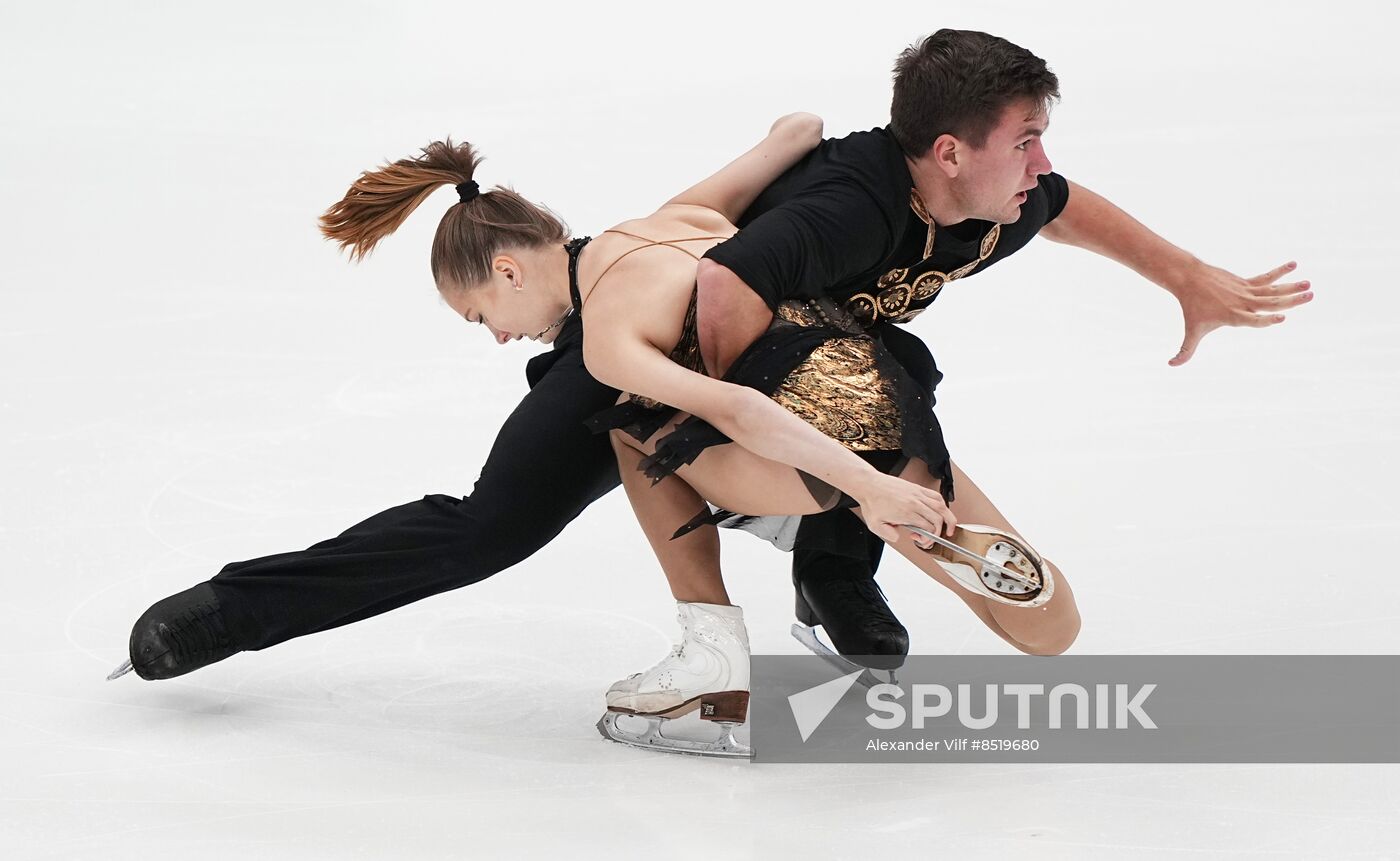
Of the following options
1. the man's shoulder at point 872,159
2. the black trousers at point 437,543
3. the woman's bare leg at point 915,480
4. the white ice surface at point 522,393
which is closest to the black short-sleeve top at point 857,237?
the man's shoulder at point 872,159

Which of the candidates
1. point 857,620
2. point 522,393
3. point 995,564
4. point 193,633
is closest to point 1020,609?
point 995,564

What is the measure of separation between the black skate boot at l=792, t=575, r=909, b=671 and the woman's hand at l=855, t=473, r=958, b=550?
67cm

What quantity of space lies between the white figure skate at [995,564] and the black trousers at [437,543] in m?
0.73

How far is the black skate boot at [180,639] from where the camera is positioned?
9.66 feet

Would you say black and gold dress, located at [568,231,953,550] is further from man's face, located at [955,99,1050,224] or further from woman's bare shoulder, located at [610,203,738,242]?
man's face, located at [955,99,1050,224]

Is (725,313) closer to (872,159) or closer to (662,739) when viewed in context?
(872,159)

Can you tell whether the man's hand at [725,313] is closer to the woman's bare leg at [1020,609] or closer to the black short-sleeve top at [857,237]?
the black short-sleeve top at [857,237]

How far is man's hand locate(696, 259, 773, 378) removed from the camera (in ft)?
8.63

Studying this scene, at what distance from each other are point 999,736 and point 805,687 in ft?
1.51

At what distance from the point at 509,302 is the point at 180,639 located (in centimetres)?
83

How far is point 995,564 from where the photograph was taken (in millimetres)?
2537

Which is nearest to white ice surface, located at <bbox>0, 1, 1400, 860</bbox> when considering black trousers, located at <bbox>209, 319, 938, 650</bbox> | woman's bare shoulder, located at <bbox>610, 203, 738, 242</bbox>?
black trousers, located at <bbox>209, 319, 938, 650</bbox>

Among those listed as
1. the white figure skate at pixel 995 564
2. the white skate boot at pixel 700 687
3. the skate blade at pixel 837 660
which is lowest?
the white skate boot at pixel 700 687

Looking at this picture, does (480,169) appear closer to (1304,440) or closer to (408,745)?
(1304,440)
